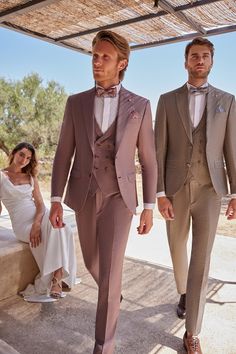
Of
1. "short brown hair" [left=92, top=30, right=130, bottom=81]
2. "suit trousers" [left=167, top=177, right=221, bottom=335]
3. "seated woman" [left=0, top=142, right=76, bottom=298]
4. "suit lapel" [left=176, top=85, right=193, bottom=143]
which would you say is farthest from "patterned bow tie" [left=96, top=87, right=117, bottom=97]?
"seated woman" [left=0, top=142, right=76, bottom=298]

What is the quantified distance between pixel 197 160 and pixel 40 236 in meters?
1.59

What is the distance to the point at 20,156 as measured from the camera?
378 centimetres

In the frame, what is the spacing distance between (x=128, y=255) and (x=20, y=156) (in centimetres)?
171

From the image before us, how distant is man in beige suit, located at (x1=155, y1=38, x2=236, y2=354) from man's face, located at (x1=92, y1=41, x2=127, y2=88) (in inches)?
23.2

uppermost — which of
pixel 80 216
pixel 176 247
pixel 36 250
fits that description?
pixel 80 216

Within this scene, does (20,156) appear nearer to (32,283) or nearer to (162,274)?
(32,283)

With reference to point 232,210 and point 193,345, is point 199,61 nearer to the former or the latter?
point 232,210

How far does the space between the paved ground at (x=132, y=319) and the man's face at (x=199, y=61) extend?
5.86 ft

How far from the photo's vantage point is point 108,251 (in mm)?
2055

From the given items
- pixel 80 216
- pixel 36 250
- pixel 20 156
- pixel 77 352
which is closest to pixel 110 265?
pixel 80 216

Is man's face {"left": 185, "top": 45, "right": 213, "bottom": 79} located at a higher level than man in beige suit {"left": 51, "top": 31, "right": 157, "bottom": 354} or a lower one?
higher

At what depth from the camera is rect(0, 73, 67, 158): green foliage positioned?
14.5m

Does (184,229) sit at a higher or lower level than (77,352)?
higher

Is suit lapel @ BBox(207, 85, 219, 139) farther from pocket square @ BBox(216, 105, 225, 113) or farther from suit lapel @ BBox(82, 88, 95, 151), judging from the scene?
suit lapel @ BBox(82, 88, 95, 151)
